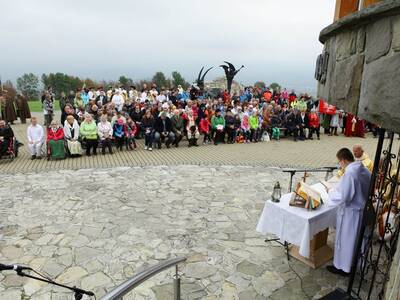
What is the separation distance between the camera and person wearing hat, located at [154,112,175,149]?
13.9m

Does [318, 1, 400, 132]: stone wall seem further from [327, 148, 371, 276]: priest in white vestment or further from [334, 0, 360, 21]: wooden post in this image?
[327, 148, 371, 276]: priest in white vestment

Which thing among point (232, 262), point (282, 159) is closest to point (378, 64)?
point (232, 262)

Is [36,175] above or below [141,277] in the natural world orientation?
below

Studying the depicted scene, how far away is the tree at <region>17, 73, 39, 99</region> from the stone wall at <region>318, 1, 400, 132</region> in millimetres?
40585

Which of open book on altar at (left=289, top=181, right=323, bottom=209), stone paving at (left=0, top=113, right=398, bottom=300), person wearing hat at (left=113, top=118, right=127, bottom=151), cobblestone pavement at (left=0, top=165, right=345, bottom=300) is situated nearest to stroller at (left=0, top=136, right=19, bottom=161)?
stone paving at (left=0, top=113, right=398, bottom=300)

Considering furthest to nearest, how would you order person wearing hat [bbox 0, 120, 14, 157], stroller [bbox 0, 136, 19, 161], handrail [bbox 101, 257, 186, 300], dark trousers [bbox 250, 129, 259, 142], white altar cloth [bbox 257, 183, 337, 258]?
dark trousers [bbox 250, 129, 259, 142]
stroller [bbox 0, 136, 19, 161]
person wearing hat [bbox 0, 120, 14, 157]
white altar cloth [bbox 257, 183, 337, 258]
handrail [bbox 101, 257, 186, 300]

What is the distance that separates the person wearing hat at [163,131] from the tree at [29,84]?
96.7 ft

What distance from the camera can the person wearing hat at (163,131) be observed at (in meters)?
13.9

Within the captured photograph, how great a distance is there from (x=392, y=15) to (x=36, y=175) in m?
10.1

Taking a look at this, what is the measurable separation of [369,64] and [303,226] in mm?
3297

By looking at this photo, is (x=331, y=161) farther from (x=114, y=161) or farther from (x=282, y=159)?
(x=114, y=161)

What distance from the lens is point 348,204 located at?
481cm

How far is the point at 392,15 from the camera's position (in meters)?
1.88

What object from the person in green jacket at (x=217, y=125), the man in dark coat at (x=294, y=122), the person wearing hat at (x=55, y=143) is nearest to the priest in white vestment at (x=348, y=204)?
the person wearing hat at (x=55, y=143)
